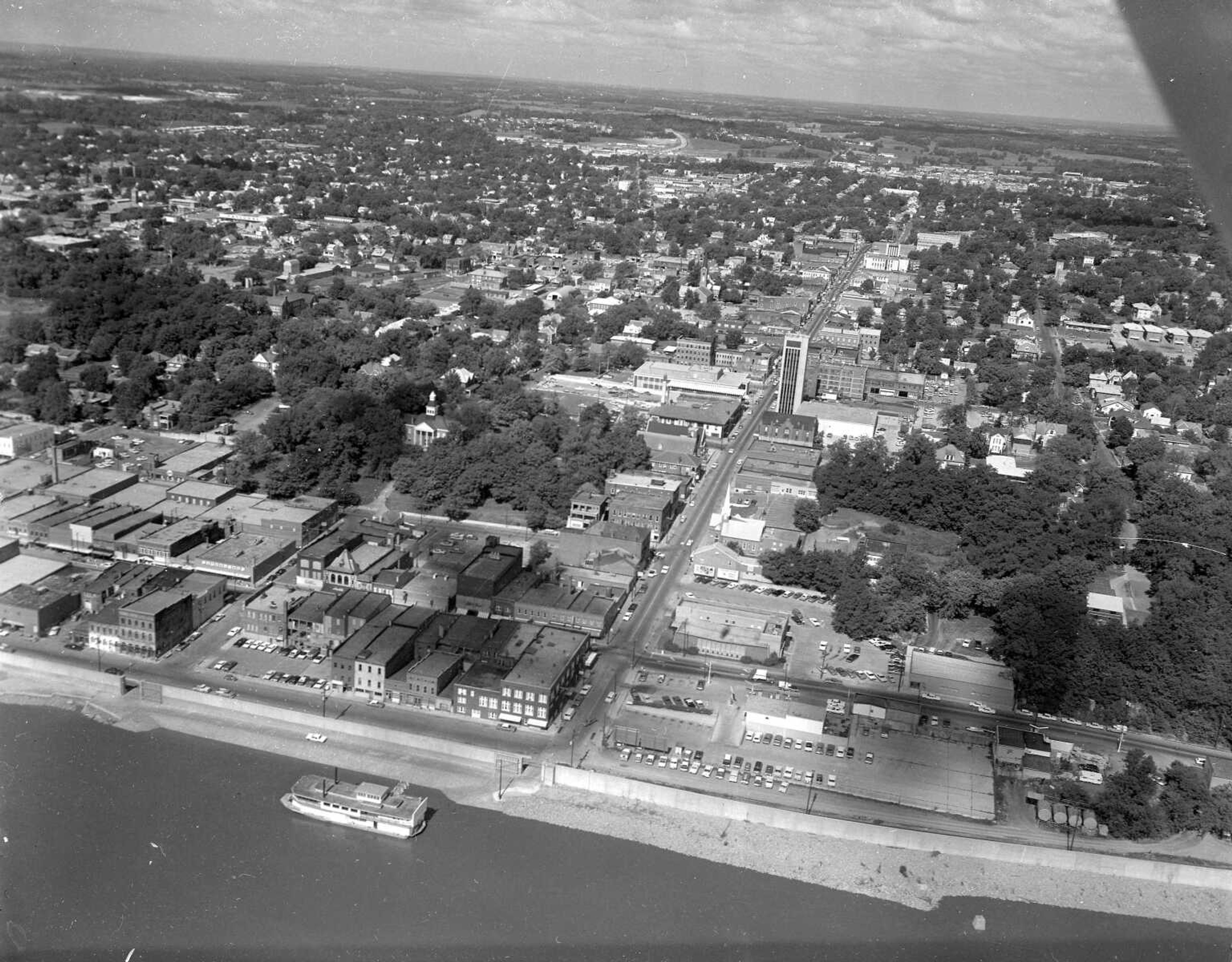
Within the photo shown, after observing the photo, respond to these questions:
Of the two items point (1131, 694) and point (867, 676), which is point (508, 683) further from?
point (1131, 694)

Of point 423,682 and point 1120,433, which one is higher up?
point 1120,433

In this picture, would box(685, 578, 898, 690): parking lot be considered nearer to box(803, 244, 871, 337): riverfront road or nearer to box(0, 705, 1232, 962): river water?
box(0, 705, 1232, 962): river water

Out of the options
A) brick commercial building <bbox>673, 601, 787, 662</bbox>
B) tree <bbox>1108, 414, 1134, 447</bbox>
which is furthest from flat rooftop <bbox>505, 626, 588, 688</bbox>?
tree <bbox>1108, 414, 1134, 447</bbox>

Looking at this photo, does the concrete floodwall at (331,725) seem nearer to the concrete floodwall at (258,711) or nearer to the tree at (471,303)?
the concrete floodwall at (258,711)

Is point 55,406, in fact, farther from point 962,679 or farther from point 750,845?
point 962,679

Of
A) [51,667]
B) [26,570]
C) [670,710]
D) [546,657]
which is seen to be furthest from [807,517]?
[26,570]

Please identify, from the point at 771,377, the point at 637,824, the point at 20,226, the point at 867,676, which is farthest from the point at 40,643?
the point at 771,377

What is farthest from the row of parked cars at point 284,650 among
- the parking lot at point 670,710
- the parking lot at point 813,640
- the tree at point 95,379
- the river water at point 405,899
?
the tree at point 95,379

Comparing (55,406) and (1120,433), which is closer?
(55,406)
